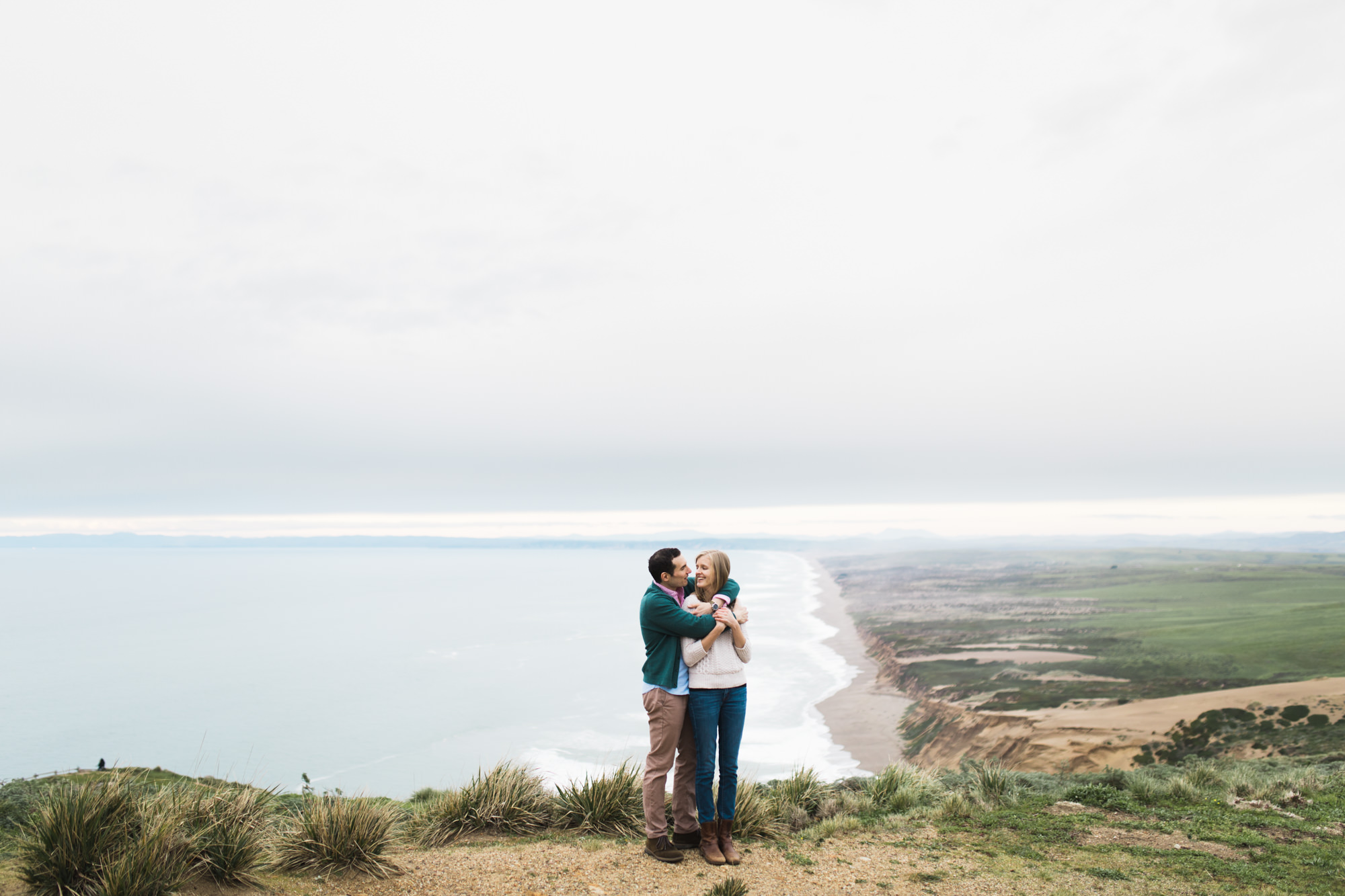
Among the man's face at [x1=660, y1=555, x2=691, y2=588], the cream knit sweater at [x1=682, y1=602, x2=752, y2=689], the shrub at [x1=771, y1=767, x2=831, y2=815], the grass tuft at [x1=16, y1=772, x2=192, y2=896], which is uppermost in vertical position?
the man's face at [x1=660, y1=555, x2=691, y2=588]

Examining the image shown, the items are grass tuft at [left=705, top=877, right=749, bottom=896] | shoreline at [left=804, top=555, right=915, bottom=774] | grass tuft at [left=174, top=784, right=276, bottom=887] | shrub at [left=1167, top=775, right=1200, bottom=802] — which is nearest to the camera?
grass tuft at [left=174, top=784, right=276, bottom=887]

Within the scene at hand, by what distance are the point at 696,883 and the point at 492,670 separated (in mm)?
55278

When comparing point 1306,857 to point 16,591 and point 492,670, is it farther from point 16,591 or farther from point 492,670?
point 16,591

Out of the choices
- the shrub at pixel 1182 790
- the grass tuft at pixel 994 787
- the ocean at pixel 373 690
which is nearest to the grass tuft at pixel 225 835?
the ocean at pixel 373 690

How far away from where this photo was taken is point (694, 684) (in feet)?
17.3

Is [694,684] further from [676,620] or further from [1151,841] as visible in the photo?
[1151,841]

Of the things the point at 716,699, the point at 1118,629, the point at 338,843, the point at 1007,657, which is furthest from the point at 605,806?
the point at 1118,629

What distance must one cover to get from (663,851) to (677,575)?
2320 millimetres

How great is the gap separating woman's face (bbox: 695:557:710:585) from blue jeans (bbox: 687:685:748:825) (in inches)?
34.0

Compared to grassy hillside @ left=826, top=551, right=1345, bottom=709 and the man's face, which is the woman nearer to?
the man's face

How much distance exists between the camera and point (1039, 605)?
77562 millimetres

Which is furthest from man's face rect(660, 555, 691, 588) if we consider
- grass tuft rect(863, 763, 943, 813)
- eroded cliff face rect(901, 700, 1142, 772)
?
eroded cliff face rect(901, 700, 1142, 772)

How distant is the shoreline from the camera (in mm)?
29500

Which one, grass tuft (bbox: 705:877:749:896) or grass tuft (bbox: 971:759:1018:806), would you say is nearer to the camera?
grass tuft (bbox: 705:877:749:896)
